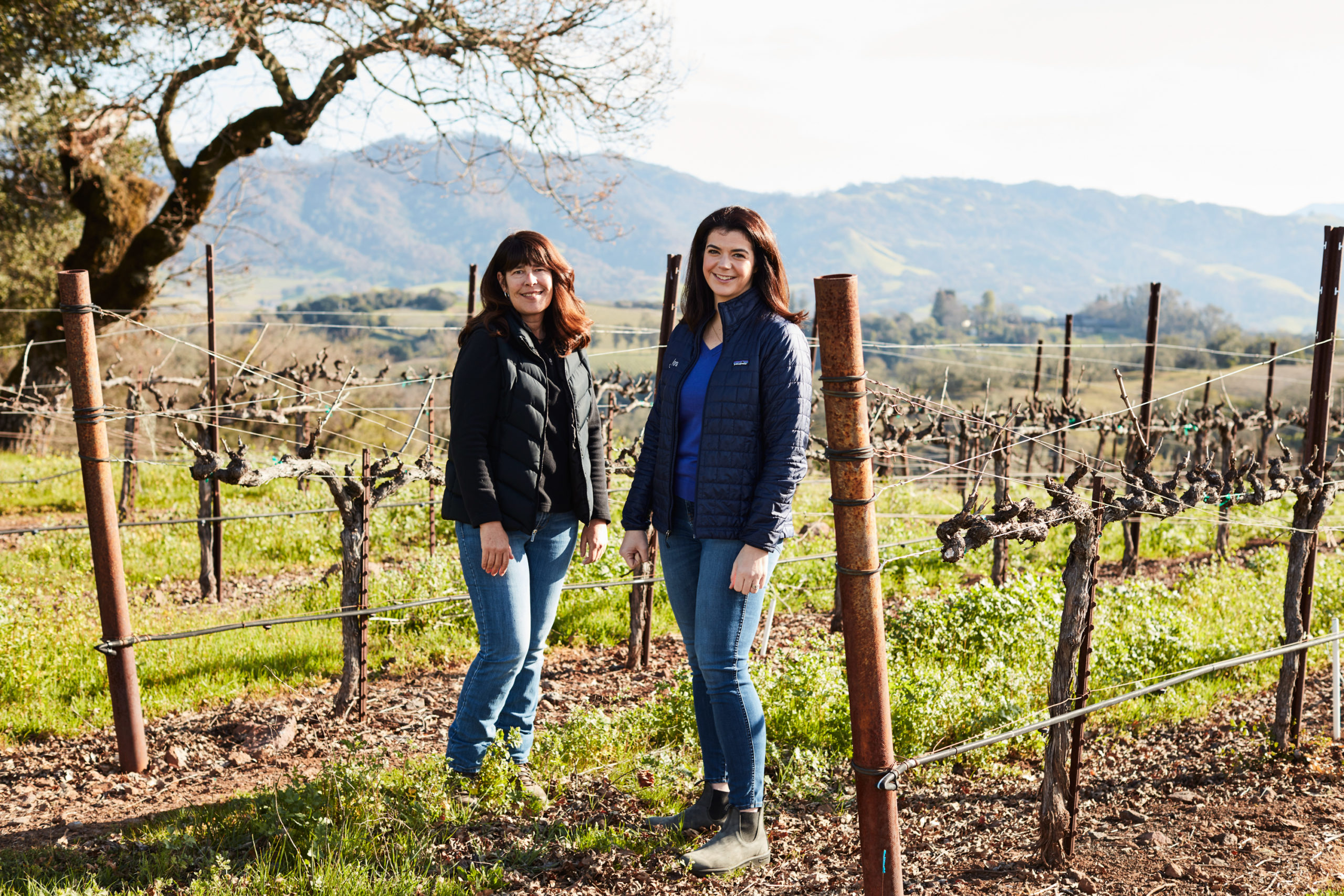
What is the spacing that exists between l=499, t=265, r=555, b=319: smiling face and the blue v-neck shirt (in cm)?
65

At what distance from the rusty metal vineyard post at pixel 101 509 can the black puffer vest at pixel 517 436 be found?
1.68 metres

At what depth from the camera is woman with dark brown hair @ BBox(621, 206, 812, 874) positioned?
266cm

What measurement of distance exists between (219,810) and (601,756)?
1.47m

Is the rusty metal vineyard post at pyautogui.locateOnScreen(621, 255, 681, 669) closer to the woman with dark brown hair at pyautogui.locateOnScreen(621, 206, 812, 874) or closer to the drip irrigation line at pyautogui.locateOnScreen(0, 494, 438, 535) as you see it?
the drip irrigation line at pyautogui.locateOnScreen(0, 494, 438, 535)

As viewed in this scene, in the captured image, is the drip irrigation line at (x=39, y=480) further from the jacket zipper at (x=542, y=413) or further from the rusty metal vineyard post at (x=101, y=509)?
the jacket zipper at (x=542, y=413)


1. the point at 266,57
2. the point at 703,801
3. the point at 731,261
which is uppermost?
the point at 266,57

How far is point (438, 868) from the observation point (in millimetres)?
2924

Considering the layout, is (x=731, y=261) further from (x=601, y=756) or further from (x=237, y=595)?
(x=237, y=595)

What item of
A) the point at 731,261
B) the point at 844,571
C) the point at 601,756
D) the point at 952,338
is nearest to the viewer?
the point at 844,571

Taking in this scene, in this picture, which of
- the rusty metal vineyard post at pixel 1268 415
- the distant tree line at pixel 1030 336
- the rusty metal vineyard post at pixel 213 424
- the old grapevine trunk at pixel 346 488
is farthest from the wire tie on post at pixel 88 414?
the distant tree line at pixel 1030 336

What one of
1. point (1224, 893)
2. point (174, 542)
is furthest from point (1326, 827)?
point (174, 542)

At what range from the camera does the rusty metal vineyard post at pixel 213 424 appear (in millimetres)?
6125

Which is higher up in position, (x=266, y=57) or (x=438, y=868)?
(x=266, y=57)

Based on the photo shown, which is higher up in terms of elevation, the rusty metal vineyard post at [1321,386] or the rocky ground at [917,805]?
the rusty metal vineyard post at [1321,386]
